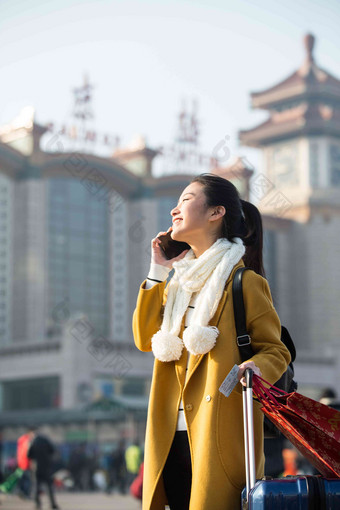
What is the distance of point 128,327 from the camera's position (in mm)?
61156

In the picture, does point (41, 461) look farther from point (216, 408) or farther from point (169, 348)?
point (216, 408)

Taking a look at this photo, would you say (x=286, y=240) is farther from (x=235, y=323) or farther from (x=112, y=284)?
(x=235, y=323)

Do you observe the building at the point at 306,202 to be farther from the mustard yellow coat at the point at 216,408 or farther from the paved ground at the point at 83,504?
the mustard yellow coat at the point at 216,408

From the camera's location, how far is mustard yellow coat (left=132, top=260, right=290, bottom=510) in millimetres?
3121

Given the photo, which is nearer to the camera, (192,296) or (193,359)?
(193,359)

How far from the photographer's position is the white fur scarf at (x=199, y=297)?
10.8ft

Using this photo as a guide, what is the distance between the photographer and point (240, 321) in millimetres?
3328

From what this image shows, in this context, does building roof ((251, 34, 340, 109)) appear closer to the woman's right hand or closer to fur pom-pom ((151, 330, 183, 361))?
the woman's right hand

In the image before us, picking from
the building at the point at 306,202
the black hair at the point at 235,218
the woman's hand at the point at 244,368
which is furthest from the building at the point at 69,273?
the woman's hand at the point at 244,368

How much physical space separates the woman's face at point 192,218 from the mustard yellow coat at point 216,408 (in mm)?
215

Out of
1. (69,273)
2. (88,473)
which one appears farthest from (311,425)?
(69,273)

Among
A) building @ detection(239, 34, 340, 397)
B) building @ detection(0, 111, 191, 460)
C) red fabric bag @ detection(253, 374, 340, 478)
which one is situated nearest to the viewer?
red fabric bag @ detection(253, 374, 340, 478)

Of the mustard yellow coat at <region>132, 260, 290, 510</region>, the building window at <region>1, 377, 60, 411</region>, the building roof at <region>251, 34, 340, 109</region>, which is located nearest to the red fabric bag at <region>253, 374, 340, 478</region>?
the mustard yellow coat at <region>132, 260, 290, 510</region>

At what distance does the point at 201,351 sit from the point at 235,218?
2.14 ft
